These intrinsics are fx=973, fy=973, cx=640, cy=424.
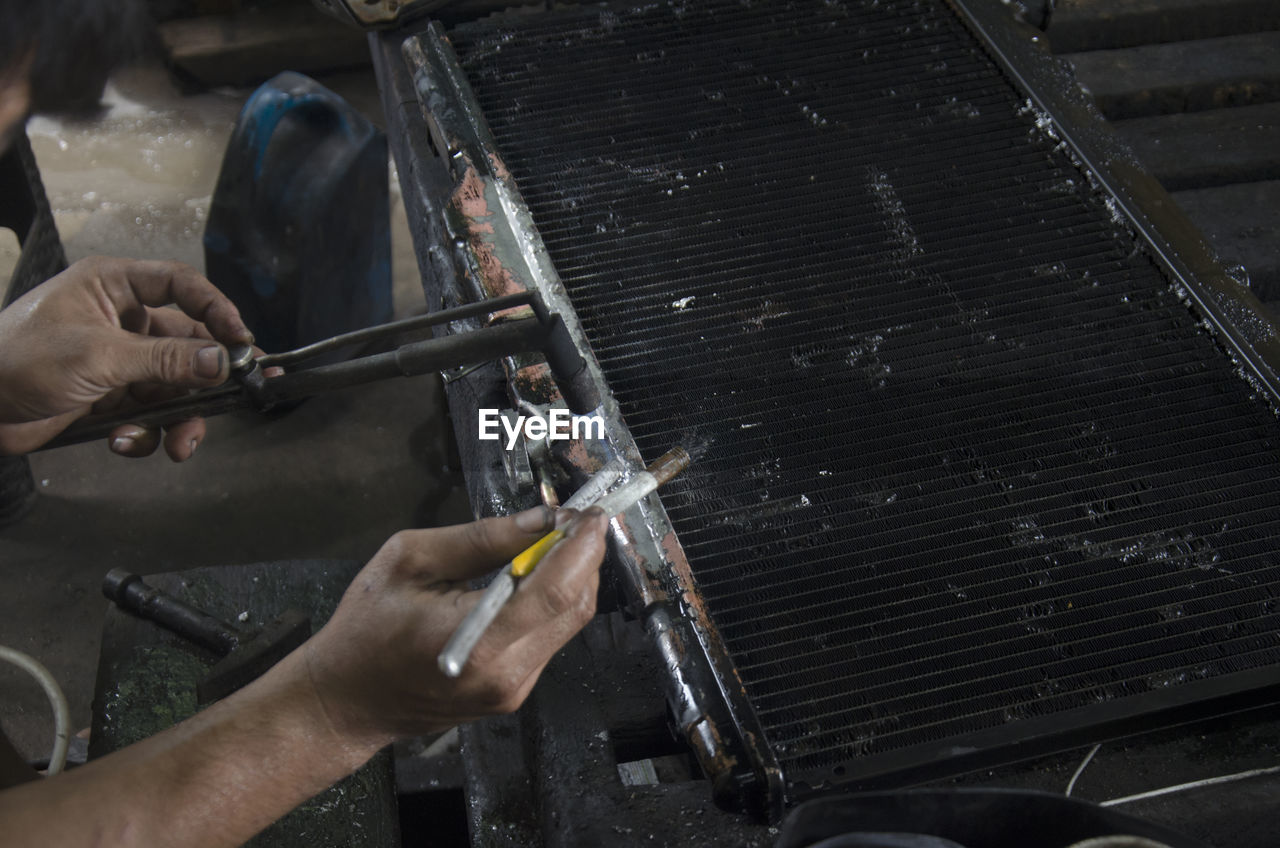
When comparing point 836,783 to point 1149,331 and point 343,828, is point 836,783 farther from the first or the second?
point 1149,331

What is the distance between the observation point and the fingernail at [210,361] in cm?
157

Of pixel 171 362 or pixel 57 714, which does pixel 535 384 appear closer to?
pixel 171 362

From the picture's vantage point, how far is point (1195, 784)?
62.7 inches

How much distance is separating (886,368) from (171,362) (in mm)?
1320

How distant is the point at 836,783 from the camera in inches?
57.7

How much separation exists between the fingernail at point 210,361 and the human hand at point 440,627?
463 mm

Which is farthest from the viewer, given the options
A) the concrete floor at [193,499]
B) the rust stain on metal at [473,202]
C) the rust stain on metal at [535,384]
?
the concrete floor at [193,499]

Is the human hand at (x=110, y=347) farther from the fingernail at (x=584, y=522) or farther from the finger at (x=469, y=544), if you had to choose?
the fingernail at (x=584, y=522)

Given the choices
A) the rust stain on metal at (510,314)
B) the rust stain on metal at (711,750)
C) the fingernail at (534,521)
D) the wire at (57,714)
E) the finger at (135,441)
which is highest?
the fingernail at (534,521)

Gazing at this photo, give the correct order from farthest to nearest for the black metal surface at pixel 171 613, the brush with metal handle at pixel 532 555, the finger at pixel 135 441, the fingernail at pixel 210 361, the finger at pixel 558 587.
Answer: the black metal surface at pixel 171 613, the finger at pixel 135 441, the fingernail at pixel 210 361, the finger at pixel 558 587, the brush with metal handle at pixel 532 555

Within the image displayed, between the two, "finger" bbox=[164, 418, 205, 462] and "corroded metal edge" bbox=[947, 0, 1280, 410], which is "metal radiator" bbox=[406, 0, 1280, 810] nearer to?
"corroded metal edge" bbox=[947, 0, 1280, 410]

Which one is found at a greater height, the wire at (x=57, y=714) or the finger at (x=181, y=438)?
the finger at (x=181, y=438)

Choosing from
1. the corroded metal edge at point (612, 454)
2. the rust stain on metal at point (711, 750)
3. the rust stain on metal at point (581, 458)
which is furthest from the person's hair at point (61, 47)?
the rust stain on metal at point (711, 750)

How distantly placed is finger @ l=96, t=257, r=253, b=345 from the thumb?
18cm
